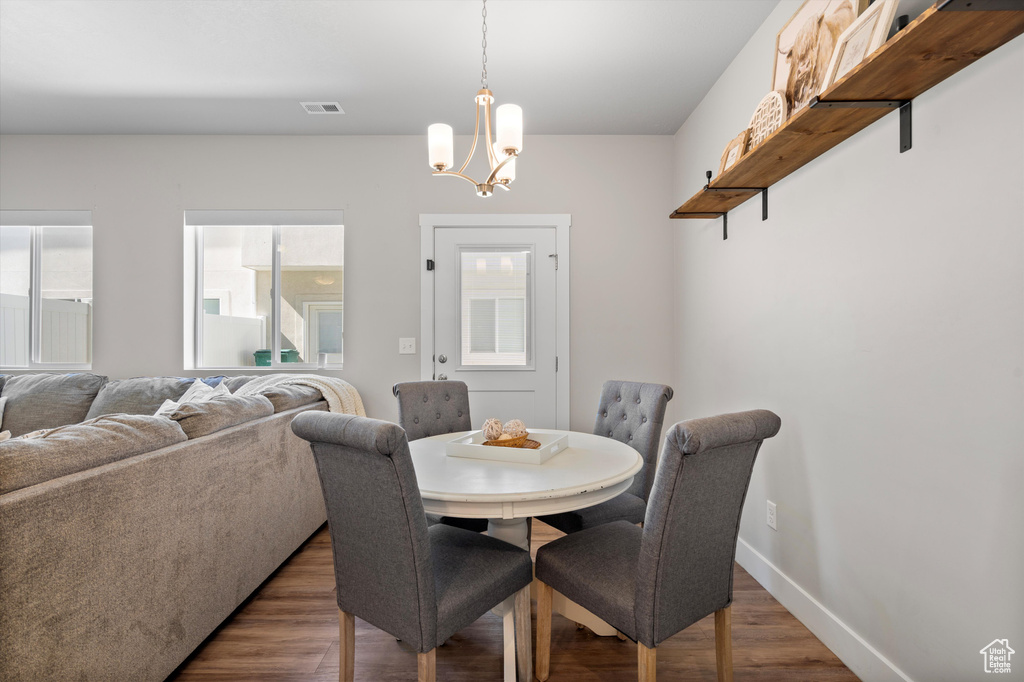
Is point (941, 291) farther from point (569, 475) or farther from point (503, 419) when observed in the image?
point (503, 419)

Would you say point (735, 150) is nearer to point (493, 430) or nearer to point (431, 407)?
point (493, 430)

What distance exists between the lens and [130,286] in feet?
11.0

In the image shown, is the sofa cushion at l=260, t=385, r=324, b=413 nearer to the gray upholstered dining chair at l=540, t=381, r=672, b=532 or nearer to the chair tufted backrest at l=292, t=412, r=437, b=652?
the chair tufted backrest at l=292, t=412, r=437, b=652

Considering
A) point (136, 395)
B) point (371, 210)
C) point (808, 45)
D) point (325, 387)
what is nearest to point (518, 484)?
point (808, 45)

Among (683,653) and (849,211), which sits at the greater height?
(849,211)

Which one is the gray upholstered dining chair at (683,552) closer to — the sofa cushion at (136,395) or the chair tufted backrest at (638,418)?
the chair tufted backrest at (638,418)

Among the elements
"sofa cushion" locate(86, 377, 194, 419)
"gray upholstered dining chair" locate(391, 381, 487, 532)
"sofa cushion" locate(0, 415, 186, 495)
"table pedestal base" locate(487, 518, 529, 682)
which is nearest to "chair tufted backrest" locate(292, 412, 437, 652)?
"table pedestal base" locate(487, 518, 529, 682)

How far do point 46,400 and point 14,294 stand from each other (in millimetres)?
1069

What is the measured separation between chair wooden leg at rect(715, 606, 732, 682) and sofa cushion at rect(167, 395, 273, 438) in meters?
1.83

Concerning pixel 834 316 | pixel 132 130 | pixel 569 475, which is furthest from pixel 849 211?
→ pixel 132 130

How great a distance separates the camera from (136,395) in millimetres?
2932

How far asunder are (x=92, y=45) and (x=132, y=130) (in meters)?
1.12

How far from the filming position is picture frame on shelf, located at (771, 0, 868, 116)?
1.52 metres

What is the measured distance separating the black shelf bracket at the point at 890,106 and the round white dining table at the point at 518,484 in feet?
4.02
